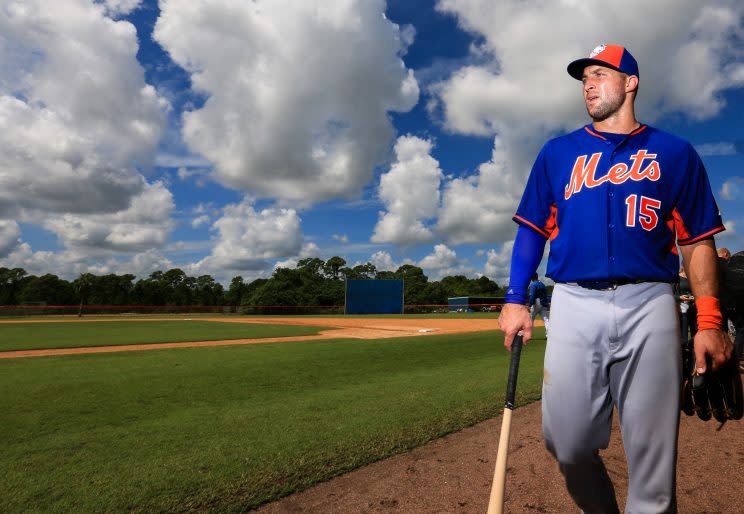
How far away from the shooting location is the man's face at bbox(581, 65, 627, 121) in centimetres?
215

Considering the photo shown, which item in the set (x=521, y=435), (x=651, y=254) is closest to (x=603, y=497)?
(x=651, y=254)

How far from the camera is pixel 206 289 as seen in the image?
97.9 m

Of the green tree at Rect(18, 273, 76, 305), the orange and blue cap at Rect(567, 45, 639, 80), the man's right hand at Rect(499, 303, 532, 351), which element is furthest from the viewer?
the green tree at Rect(18, 273, 76, 305)

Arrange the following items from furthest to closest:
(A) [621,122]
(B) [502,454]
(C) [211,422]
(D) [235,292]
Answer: (D) [235,292] < (C) [211,422] < (A) [621,122] < (B) [502,454]

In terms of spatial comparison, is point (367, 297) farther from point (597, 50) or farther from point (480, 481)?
point (597, 50)

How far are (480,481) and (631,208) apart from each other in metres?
2.36

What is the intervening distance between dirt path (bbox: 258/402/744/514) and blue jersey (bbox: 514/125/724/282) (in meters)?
1.82

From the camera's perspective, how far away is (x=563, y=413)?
186cm

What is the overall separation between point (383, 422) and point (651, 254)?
3.48 m

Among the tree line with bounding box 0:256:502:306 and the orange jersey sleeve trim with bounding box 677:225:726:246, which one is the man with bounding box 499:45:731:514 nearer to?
the orange jersey sleeve trim with bounding box 677:225:726:246

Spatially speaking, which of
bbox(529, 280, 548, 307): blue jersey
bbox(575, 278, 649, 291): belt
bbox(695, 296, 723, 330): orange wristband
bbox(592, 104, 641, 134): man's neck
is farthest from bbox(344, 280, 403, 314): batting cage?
bbox(695, 296, 723, 330): orange wristband

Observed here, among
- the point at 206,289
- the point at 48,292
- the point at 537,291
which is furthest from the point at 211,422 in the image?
the point at 206,289

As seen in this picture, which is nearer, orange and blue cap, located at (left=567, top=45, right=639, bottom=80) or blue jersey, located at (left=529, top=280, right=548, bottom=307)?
orange and blue cap, located at (left=567, top=45, right=639, bottom=80)

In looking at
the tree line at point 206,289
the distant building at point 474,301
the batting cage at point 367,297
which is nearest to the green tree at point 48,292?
the tree line at point 206,289
